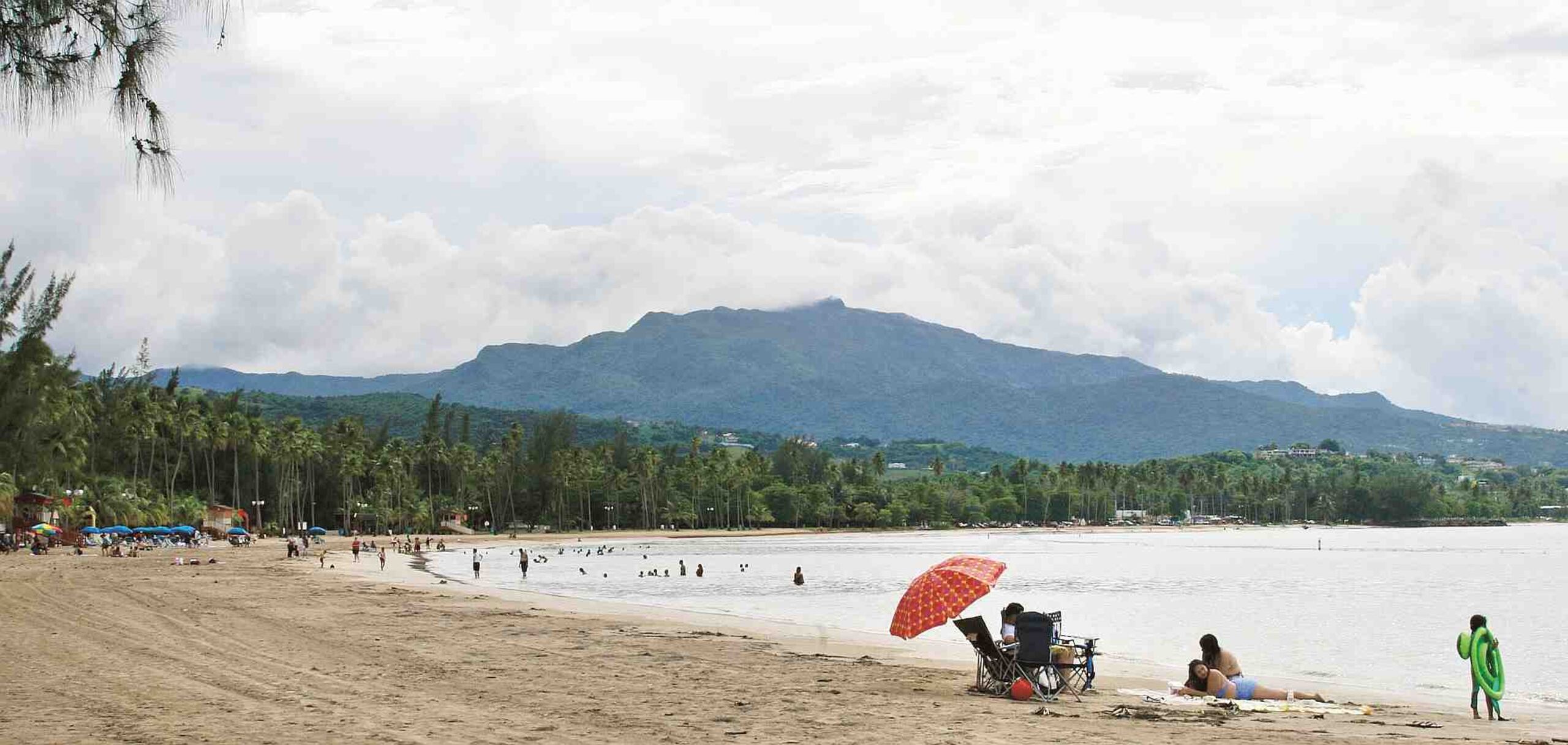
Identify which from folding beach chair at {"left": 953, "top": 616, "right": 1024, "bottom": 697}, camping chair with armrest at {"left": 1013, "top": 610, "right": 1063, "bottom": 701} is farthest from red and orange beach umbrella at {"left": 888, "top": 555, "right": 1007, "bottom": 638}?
camping chair with armrest at {"left": 1013, "top": 610, "right": 1063, "bottom": 701}

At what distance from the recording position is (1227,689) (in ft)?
54.4

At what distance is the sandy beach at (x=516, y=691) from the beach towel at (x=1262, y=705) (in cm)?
23

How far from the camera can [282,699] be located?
1352 centimetres

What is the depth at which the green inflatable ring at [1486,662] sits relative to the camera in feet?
51.7

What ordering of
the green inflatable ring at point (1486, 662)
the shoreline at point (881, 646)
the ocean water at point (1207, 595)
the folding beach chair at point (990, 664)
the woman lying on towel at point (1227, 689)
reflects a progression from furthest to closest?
the ocean water at point (1207, 595) < the shoreline at point (881, 646) < the woman lying on towel at point (1227, 689) < the folding beach chair at point (990, 664) < the green inflatable ring at point (1486, 662)

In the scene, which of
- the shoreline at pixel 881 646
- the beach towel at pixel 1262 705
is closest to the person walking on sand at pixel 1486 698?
the beach towel at pixel 1262 705

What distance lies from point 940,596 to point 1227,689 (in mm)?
3904

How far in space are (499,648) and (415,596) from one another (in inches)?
681

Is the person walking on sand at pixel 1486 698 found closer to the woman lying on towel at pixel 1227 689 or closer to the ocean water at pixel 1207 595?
the woman lying on towel at pixel 1227 689

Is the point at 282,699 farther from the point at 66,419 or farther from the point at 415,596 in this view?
the point at 66,419

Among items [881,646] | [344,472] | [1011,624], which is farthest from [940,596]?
[344,472]

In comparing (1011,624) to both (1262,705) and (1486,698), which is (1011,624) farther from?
(1486,698)

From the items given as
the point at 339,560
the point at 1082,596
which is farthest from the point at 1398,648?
the point at 339,560

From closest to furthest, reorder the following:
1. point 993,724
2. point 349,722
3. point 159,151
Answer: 1. point 159,151
2. point 349,722
3. point 993,724
